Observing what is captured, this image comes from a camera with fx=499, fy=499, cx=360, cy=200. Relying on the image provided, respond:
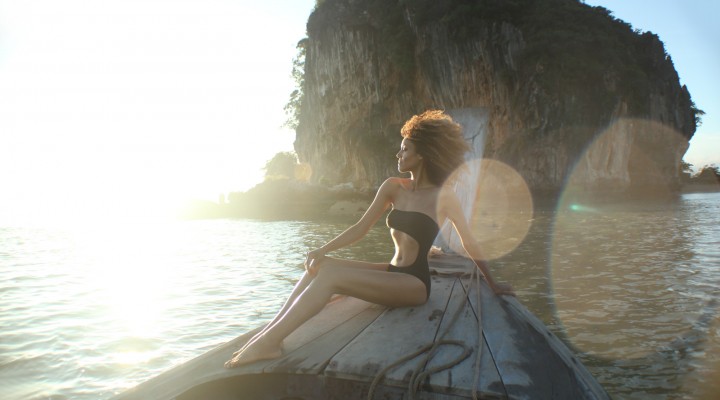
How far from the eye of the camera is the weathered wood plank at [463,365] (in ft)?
7.35

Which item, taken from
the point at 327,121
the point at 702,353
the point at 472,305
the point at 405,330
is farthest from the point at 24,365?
the point at 327,121

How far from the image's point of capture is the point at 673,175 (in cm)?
4694

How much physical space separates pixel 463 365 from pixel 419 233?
1.21m

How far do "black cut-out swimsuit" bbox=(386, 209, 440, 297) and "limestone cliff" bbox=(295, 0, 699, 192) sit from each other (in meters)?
31.2

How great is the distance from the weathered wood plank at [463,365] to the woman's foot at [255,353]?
2.77ft

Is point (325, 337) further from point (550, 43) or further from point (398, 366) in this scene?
point (550, 43)

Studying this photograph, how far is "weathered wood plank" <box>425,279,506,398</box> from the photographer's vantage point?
7.35 feet

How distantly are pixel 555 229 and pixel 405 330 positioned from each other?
49.5ft

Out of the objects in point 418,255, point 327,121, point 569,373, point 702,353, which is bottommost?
point 702,353

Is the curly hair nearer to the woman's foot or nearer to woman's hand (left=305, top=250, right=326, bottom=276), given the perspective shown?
woman's hand (left=305, top=250, right=326, bottom=276)

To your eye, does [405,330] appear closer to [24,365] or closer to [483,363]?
[483,363]

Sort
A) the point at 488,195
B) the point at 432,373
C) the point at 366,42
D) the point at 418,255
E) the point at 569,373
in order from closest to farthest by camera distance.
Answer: the point at 432,373, the point at 569,373, the point at 418,255, the point at 488,195, the point at 366,42

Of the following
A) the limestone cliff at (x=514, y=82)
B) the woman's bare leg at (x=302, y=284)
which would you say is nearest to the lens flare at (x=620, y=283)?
the woman's bare leg at (x=302, y=284)

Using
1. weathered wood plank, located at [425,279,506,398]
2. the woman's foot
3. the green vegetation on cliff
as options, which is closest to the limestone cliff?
the green vegetation on cliff
